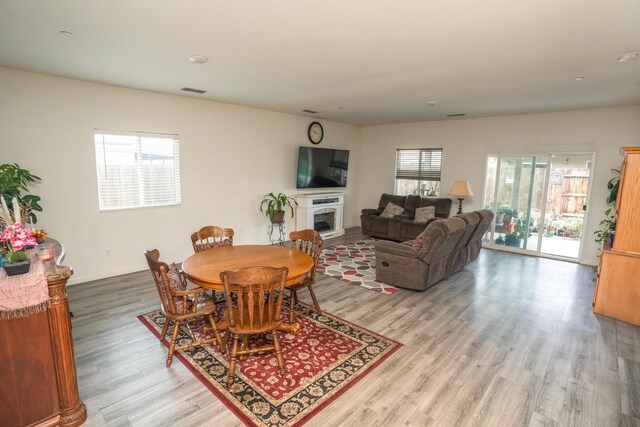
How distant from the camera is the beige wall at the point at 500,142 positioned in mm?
5645

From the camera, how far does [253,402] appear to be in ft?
7.63

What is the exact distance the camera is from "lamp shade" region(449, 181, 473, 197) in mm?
6836

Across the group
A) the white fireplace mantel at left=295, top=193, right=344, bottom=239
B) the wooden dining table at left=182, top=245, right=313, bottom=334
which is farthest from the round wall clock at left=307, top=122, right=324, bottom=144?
the wooden dining table at left=182, top=245, right=313, bottom=334

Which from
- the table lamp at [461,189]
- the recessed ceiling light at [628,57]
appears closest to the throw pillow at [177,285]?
the recessed ceiling light at [628,57]

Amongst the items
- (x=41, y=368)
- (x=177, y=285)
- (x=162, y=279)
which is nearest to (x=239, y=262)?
(x=177, y=285)

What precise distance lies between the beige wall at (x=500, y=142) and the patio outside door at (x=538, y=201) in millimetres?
200

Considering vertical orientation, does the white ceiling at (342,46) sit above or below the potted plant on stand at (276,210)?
above

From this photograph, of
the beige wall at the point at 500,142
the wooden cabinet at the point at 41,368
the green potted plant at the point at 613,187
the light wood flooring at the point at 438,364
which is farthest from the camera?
the beige wall at the point at 500,142

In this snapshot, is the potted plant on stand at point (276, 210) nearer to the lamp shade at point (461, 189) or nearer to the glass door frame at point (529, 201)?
the lamp shade at point (461, 189)

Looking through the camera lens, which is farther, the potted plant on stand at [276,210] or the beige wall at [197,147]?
the potted plant on stand at [276,210]

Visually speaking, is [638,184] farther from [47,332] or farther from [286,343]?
[47,332]

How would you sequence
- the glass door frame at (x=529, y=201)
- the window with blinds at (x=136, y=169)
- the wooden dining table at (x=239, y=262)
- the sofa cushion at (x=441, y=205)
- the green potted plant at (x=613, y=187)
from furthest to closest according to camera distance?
the sofa cushion at (x=441, y=205) < the glass door frame at (x=529, y=201) < the green potted plant at (x=613, y=187) < the window with blinds at (x=136, y=169) < the wooden dining table at (x=239, y=262)

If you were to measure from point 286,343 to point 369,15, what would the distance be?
287cm

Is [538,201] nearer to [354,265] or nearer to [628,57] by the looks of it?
[628,57]
